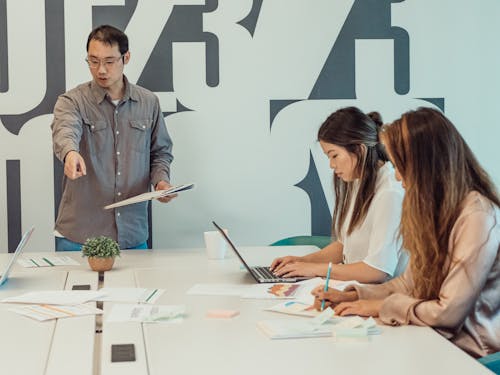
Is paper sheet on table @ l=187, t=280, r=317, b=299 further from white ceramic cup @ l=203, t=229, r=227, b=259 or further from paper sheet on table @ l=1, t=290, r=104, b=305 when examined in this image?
white ceramic cup @ l=203, t=229, r=227, b=259

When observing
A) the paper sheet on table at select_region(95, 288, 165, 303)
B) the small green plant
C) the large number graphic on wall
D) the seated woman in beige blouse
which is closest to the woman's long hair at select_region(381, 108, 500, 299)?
the seated woman in beige blouse

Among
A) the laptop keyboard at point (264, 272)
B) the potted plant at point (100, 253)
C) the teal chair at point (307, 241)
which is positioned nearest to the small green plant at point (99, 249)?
the potted plant at point (100, 253)

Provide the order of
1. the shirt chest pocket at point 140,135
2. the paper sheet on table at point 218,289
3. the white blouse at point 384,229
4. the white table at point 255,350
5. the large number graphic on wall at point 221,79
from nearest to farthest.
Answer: the white table at point 255,350, the paper sheet on table at point 218,289, the white blouse at point 384,229, the shirt chest pocket at point 140,135, the large number graphic on wall at point 221,79

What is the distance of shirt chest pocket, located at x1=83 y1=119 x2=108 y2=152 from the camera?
4.12 m

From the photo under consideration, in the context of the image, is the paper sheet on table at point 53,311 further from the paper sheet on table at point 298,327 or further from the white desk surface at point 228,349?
the paper sheet on table at point 298,327

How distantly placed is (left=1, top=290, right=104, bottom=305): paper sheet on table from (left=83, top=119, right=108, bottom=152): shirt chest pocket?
5.20ft

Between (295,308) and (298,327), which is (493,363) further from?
(295,308)

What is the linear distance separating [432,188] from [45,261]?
5.99 feet

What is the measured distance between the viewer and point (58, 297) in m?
2.53

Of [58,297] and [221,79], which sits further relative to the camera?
[221,79]

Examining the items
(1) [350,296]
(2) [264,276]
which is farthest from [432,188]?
(2) [264,276]

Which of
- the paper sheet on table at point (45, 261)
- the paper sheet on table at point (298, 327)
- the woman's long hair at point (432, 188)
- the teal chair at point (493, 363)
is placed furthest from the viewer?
the paper sheet on table at point (45, 261)

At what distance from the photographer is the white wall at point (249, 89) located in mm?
4629

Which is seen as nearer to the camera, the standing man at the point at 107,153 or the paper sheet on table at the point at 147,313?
the paper sheet on table at the point at 147,313
